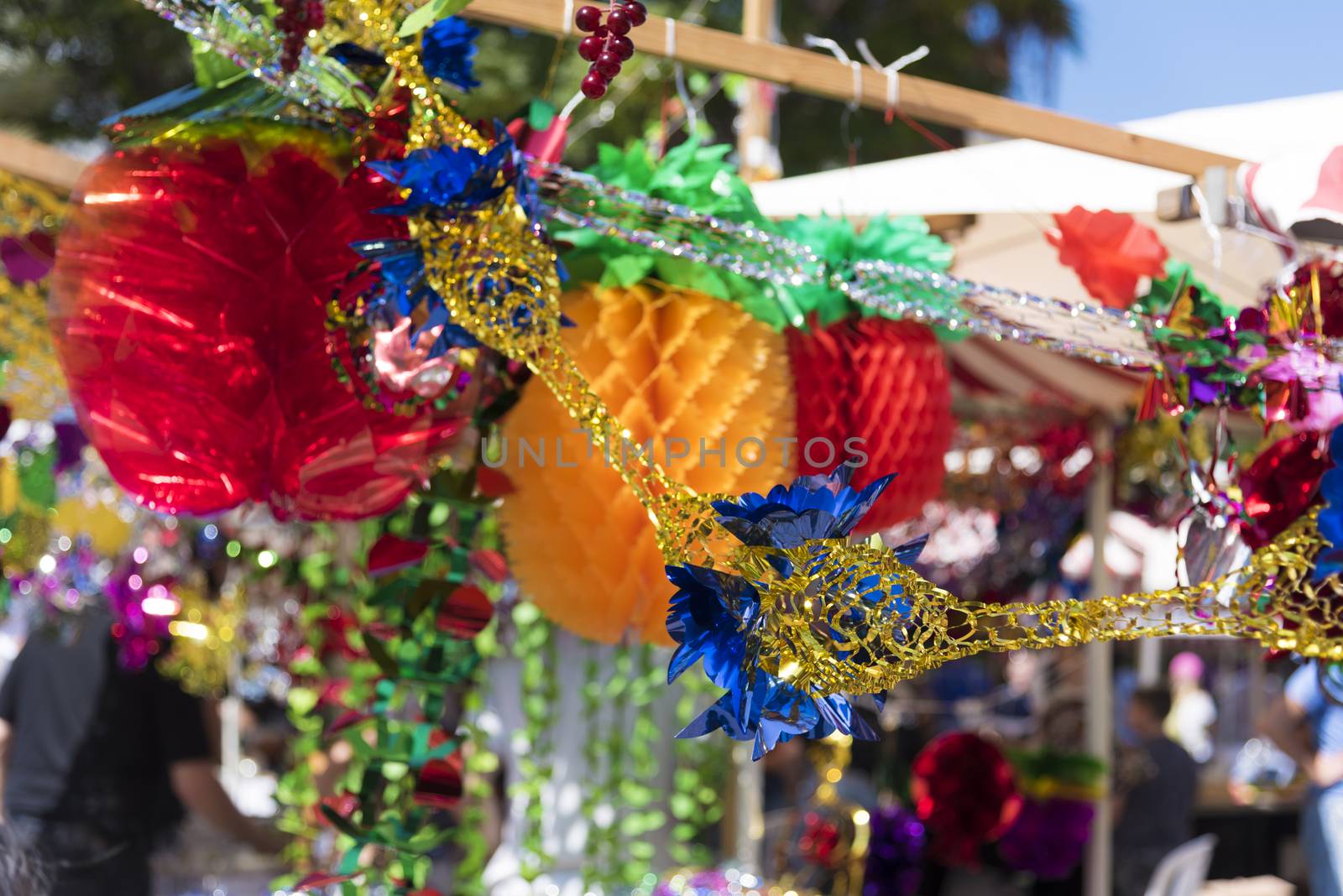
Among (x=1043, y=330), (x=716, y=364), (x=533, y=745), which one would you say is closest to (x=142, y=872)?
(x=533, y=745)

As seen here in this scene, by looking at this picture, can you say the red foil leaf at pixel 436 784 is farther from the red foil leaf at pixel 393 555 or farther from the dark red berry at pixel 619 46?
the dark red berry at pixel 619 46

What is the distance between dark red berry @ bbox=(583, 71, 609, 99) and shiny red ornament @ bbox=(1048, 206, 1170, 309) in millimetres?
707

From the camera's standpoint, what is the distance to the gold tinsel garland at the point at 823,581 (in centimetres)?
94

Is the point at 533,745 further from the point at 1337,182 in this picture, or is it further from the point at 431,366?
the point at 1337,182

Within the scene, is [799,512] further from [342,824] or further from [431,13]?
[342,824]

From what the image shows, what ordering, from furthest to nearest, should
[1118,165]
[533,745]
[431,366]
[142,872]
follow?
[142,872], [533,745], [1118,165], [431,366]

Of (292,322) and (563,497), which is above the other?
(292,322)

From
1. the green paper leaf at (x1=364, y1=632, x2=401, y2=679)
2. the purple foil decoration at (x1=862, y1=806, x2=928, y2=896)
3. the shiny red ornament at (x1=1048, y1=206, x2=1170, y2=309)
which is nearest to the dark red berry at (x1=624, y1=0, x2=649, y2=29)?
the shiny red ornament at (x1=1048, y1=206, x2=1170, y2=309)

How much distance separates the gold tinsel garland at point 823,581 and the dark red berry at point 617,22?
248 mm

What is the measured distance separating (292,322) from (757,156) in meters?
1.90

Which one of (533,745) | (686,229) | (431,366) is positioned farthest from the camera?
(533,745)

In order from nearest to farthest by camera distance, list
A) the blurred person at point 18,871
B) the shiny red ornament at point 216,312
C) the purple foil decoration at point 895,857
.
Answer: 1. the shiny red ornament at point 216,312
2. the blurred person at point 18,871
3. the purple foil decoration at point 895,857

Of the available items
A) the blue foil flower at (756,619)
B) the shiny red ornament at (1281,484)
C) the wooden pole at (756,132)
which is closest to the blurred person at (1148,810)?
the wooden pole at (756,132)

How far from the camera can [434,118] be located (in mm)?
1174
